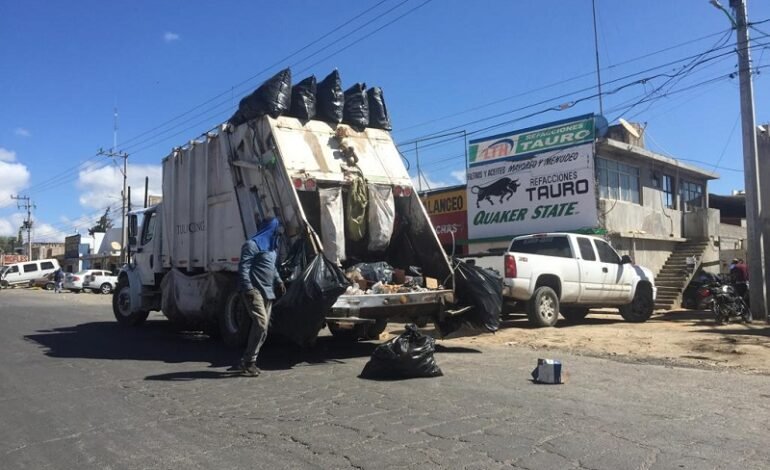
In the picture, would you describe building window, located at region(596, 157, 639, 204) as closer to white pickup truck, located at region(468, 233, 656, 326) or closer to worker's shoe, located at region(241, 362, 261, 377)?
white pickup truck, located at region(468, 233, 656, 326)

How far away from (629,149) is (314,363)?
16178 mm

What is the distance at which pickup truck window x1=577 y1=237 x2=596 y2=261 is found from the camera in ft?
43.1

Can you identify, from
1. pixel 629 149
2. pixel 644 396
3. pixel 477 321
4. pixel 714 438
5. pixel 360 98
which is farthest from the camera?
pixel 629 149

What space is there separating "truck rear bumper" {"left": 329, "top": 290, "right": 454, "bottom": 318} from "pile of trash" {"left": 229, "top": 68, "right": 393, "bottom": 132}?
9.54 ft

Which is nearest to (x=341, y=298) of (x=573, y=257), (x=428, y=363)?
(x=428, y=363)

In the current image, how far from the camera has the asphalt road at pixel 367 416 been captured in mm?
4117

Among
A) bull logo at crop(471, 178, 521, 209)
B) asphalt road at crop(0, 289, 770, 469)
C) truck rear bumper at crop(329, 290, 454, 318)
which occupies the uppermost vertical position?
bull logo at crop(471, 178, 521, 209)

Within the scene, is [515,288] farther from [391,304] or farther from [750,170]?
[750,170]

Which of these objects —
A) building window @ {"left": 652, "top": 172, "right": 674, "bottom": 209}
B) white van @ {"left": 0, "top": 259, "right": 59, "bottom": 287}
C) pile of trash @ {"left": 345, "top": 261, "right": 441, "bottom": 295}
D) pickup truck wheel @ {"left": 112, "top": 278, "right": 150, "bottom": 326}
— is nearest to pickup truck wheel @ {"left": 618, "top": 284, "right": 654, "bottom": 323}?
pile of trash @ {"left": 345, "top": 261, "right": 441, "bottom": 295}

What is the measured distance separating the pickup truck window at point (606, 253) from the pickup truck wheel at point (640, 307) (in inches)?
46.7

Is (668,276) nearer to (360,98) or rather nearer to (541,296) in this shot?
(541,296)

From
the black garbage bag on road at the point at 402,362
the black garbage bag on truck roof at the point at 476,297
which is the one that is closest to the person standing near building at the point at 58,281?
the black garbage bag on truck roof at the point at 476,297

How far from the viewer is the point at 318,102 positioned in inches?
370

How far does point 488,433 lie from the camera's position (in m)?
4.60
